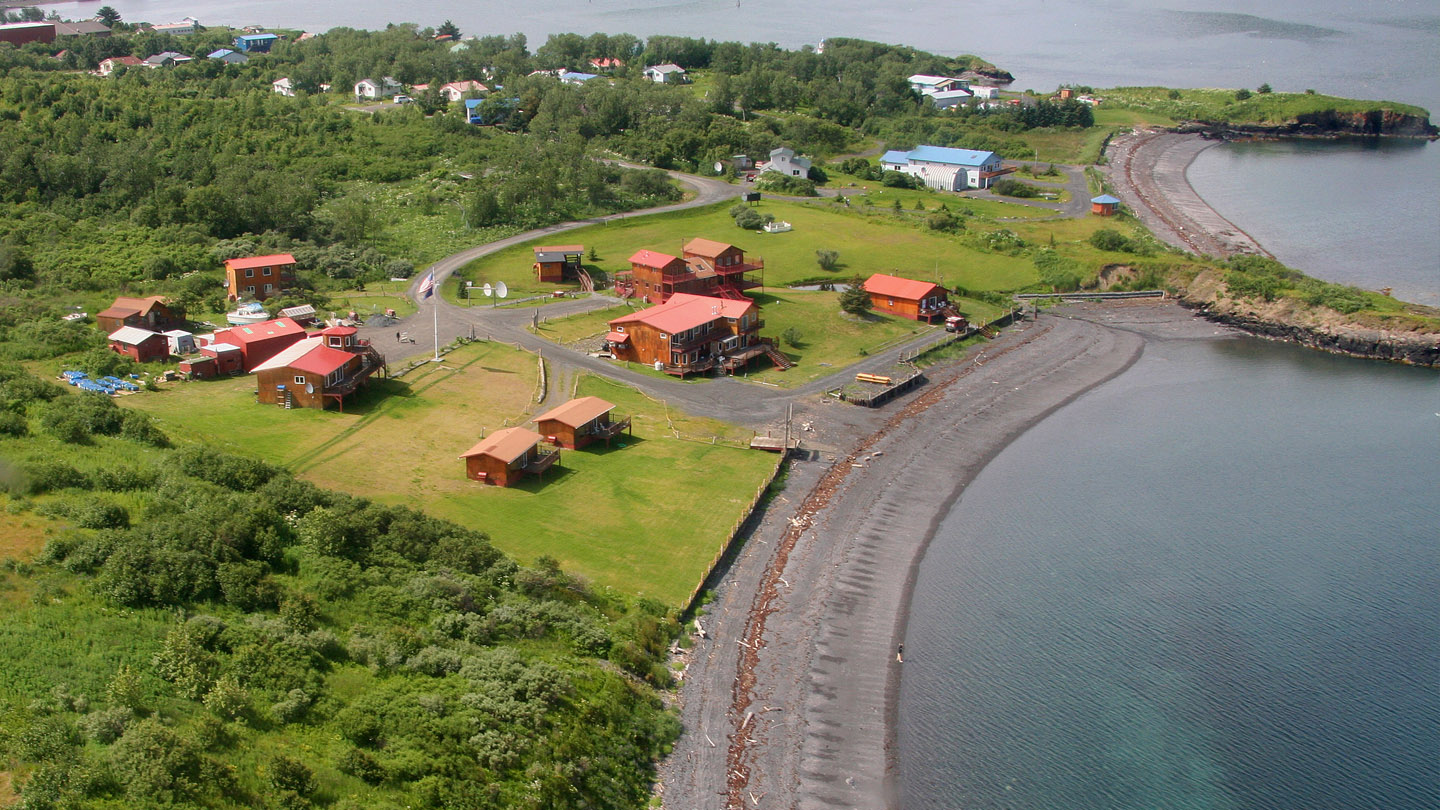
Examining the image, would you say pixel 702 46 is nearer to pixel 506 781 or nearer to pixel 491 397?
pixel 491 397

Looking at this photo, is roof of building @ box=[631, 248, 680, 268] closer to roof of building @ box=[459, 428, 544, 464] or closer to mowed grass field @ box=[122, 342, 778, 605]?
mowed grass field @ box=[122, 342, 778, 605]

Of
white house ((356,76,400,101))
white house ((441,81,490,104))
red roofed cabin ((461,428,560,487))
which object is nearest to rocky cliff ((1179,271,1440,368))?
red roofed cabin ((461,428,560,487))

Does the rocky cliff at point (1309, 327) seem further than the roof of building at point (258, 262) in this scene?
No

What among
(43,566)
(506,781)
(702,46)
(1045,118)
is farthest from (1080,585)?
(702,46)

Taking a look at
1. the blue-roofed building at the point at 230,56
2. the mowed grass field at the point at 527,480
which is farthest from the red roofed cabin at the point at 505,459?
the blue-roofed building at the point at 230,56

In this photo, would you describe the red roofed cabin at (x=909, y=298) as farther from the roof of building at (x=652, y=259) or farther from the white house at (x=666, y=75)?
the white house at (x=666, y=75)

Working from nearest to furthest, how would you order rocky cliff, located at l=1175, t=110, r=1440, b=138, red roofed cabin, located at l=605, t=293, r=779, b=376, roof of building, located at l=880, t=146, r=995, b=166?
red roofed cabin, located at l=605, t=293, r=779, b=376
roof of building, located at l=880, t=146, r=995, b=166
rocky cliff, located at l=1175, t=110, r=1440, b=138
